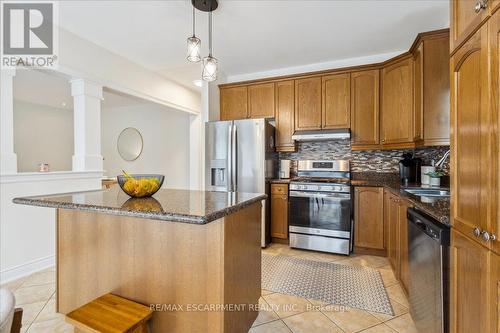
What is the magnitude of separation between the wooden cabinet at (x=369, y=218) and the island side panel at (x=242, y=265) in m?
1.83

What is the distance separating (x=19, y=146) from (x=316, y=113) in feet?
21.0

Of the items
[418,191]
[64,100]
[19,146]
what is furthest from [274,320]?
[19,146]

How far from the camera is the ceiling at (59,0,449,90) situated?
7.65ft

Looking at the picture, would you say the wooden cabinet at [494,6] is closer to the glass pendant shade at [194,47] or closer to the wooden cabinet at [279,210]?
A: the glass pendant shade at [194,47]

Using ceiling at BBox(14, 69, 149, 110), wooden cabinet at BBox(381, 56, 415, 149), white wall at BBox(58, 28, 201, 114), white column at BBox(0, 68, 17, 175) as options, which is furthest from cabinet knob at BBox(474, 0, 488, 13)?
ceiling at BBox(14, 69, 149, 110)

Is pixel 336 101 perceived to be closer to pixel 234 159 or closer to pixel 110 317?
pixel 234 159

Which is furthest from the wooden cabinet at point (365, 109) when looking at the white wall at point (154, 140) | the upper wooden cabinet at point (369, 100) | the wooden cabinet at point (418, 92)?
the white wall at point (154, 140)

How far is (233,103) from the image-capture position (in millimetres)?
4055

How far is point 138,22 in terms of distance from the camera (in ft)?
8.48

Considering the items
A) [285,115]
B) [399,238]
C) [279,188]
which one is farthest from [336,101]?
[399,238]

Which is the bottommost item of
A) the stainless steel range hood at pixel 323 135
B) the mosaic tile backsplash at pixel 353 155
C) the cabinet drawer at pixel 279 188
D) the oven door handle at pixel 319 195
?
the oven door handle at pixel 319 195

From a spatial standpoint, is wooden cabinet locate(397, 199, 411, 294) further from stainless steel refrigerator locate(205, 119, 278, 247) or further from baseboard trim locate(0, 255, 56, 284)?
baseboard trim locate(0, 255, 56, 284)

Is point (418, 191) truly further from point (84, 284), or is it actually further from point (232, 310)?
point (84, 284)

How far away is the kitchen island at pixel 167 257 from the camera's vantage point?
1.28 m
